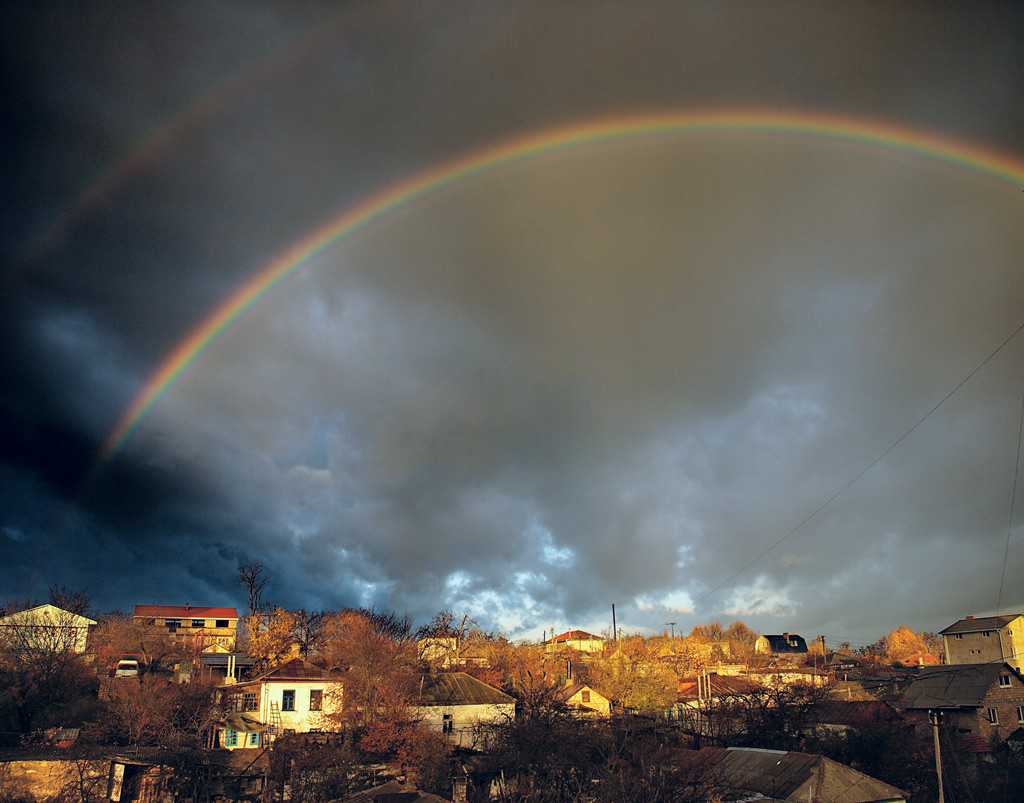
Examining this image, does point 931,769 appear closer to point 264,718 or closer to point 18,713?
point 264,718

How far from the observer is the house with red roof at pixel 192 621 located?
104312 mm

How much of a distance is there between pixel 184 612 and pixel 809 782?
11189 centimetres

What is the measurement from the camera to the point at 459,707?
46656mm

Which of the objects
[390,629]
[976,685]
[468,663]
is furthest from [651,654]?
[976,685]

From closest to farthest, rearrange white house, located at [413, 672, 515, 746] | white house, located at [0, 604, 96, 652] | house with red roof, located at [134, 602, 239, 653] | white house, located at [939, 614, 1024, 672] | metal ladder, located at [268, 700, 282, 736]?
metal ladder, located at [268, 700, 282, 736] < white house, located at [413, 672, 515, 746] < white house, located at [0, 604, 96, 652] < white house, located at [939, 614, 1024, 672] < house with red roof, located at [134, 602, 239, 653]

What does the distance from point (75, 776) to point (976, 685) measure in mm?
56647

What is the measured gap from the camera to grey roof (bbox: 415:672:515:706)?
153ft

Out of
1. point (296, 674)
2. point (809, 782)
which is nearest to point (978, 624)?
point (809, 782)

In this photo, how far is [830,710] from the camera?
51.7m

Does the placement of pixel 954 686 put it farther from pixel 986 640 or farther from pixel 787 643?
pixel 787 643

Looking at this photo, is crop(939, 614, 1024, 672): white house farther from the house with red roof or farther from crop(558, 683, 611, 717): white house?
the house with red roof

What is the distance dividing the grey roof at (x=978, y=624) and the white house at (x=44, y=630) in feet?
292

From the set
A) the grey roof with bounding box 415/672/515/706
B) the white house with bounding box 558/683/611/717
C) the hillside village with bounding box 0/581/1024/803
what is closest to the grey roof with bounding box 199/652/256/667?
the hillside village with bounding box 0/581/1024/803

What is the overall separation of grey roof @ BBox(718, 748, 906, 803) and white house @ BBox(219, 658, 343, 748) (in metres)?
25.1
